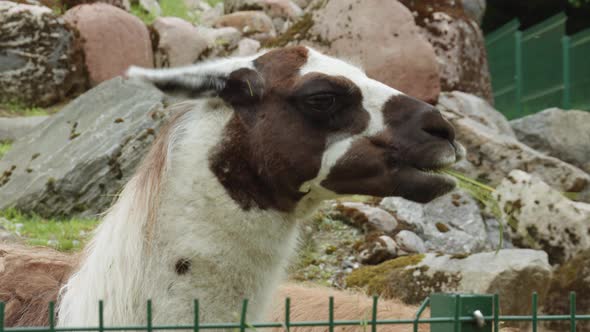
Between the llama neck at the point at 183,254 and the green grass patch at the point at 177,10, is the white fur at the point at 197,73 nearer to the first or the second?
the llama neck at the point at 183,254

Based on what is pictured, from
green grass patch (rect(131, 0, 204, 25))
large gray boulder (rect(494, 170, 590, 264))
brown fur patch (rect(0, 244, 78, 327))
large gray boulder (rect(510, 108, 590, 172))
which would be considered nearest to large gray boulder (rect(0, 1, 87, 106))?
green grass patch (rect(131, 0, 204, 25))

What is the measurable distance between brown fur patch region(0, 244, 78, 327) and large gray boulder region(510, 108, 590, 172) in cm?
953

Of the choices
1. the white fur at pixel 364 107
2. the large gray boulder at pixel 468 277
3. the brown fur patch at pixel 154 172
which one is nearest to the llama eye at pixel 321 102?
the white fur at pixel 364 107

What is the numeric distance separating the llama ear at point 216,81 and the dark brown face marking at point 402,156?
1.49 ft

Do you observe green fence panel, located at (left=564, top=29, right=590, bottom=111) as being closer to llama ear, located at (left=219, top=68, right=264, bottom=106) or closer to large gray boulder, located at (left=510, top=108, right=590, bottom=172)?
large gray boulder, located at (left=510, top=108, right=590, bottom=172)

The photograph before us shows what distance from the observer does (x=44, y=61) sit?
11586 mm

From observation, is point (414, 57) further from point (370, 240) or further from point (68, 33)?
point (68, 33)

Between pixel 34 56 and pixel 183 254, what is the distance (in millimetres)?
9243

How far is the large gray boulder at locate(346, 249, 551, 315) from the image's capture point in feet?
16.9

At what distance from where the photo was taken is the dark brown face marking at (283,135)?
3.18m

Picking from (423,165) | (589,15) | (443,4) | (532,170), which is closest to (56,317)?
(423,165)

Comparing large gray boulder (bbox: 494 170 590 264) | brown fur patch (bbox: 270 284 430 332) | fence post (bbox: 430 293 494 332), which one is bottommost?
large gray boulder (bbox: 494 170 590 264)

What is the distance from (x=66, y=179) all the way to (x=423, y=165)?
4828 mm

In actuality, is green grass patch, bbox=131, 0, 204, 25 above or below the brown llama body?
below
